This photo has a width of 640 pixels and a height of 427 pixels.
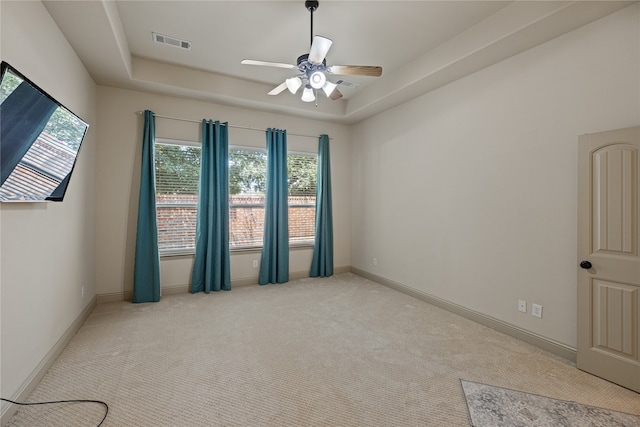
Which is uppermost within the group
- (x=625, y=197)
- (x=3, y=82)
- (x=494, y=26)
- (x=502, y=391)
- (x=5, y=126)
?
(x=494, y=26)

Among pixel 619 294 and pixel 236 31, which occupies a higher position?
pixel 236 31

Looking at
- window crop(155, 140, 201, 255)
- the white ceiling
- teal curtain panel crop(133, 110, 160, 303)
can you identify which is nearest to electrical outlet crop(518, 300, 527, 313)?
the white ceiling

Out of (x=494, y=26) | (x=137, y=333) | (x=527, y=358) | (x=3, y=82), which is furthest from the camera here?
(x=137, y=333)

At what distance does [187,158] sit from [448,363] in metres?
4.18

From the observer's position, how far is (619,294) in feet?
7.43

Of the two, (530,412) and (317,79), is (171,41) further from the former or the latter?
(530,412)

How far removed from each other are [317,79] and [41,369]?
328 cm

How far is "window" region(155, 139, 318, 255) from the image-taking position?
14.1 ft

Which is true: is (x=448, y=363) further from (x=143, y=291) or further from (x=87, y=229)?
(x=87, y=229)

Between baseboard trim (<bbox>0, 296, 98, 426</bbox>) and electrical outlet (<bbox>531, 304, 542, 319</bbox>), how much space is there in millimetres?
4137

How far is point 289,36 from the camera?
321 cm

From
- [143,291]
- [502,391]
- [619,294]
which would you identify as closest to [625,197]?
[619,294]

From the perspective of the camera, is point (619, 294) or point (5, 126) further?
point (619, 294)

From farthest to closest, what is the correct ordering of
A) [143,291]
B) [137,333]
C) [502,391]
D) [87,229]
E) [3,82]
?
[143,291], [87,229], [137,333], [502,391], [3,82]
